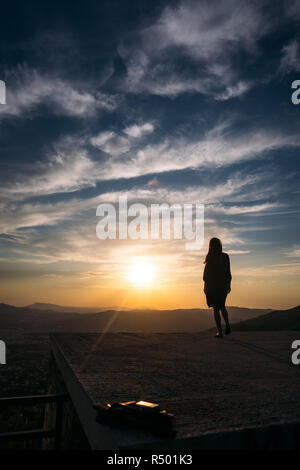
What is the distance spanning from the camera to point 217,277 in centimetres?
740

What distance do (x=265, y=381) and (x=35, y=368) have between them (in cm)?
2884

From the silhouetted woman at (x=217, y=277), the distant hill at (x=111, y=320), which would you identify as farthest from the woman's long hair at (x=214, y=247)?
the distant hill at (x=111, y=320)

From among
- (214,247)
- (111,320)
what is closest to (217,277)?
(214,247)

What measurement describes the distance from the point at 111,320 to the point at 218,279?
9917 cm

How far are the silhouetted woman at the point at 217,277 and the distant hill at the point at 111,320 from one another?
76.5 metres

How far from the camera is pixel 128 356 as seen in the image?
512 centimetres

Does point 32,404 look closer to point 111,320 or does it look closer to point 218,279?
point 218,279

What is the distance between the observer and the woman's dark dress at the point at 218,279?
24.2 feet

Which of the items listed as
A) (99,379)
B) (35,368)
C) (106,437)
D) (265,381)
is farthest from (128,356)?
(35,368)

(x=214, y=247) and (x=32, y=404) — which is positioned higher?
(x=214, y=247)

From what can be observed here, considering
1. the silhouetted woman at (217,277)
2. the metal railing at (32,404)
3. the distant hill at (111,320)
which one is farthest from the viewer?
the distant hill at (111,320)

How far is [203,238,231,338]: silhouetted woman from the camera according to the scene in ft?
24.2

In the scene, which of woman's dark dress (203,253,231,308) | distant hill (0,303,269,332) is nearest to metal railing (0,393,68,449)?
woman's dark dress (203,253,231,308)

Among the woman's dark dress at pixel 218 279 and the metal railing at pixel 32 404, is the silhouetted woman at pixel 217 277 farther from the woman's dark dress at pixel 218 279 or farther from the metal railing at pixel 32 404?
the metal railing at pixel 32 404
